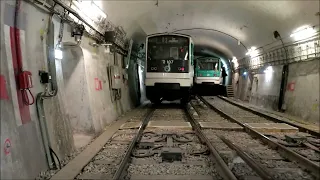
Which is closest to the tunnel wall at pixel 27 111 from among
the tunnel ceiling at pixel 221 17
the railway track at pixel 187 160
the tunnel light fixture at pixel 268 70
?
the railway track at pixel 187 160

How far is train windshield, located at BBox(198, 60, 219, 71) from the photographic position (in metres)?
23.5

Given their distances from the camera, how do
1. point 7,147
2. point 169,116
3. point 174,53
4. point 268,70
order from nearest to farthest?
point 7,147, point 169,116, point 174,53, point 268,70

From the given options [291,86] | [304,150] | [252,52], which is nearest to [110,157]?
[304,150]

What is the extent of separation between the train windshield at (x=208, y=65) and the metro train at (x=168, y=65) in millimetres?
10571

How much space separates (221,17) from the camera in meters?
13.5

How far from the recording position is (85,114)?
760 centimetres

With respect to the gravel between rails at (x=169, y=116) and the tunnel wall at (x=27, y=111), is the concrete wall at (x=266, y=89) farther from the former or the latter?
the tunnel wall at (x=27, y=111)

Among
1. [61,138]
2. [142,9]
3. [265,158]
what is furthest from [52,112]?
[142,9]

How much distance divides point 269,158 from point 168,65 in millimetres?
8125

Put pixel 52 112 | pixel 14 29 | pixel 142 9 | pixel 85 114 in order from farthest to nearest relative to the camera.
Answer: pixel 142 9
pixel 85 114
pixel 52 112
pixel 14 29

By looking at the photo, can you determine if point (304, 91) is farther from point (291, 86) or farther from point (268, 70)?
point (268, 70)

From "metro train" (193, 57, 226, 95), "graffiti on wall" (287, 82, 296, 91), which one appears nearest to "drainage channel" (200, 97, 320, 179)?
"graffiti on wall" (287, 82, 296, 91)

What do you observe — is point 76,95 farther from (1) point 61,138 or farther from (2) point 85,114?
(1) point 61,138

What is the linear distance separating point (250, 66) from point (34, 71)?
1555 cm
